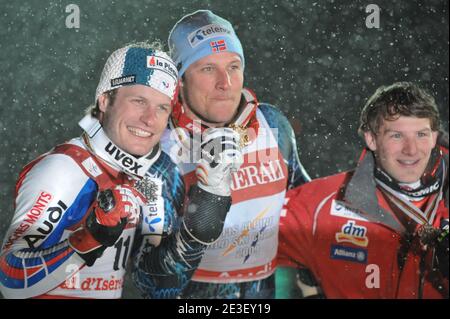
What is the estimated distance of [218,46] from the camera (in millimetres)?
2367

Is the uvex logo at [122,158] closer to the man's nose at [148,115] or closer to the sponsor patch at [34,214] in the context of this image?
the man's nose at [148,115]

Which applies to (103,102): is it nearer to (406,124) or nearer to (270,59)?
(270,59)

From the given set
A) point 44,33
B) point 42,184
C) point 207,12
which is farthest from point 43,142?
point 207,12

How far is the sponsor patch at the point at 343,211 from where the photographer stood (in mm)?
2527

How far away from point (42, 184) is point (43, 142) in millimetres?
224

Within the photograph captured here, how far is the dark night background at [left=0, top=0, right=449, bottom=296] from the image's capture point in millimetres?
2383

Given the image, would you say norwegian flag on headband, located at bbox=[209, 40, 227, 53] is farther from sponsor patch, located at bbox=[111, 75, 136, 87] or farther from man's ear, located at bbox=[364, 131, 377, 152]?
man's ear, located at bbox=[364, 131, 377, 152]

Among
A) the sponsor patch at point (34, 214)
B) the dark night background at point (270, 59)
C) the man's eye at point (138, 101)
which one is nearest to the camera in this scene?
the sponsor patch at point (34, 214)

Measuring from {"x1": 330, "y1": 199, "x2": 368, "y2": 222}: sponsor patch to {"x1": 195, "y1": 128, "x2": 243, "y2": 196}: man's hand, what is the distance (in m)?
0.42

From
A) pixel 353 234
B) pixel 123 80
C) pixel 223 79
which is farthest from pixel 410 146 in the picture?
pixel 123 80

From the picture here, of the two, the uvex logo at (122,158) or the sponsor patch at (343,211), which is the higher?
the uvex logo at (122,158)

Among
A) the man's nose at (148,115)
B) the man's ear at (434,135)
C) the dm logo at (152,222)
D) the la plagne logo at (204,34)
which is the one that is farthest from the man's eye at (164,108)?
the man's ear at (434,135)

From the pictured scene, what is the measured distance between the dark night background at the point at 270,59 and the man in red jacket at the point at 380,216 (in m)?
0.06

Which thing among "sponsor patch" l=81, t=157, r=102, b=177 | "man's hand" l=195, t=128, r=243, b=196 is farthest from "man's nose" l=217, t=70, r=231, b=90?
"sponsor patch" l=81, t=157, r=102, b=177
